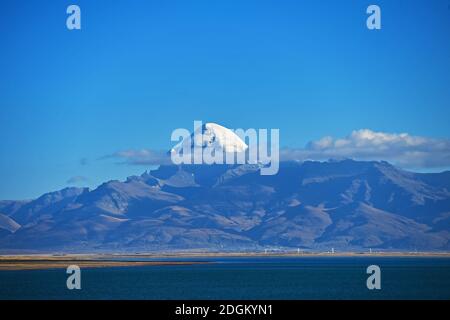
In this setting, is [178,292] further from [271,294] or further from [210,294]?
[271,294]

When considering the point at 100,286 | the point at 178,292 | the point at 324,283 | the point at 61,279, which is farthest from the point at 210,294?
the point at 61,279

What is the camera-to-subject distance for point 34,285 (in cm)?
13675

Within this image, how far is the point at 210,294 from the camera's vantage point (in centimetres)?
12188

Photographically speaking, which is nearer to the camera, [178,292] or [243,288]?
[178,292]

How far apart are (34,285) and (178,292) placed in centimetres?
2614

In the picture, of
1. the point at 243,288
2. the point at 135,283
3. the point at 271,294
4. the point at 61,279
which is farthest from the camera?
the point at 61,279
